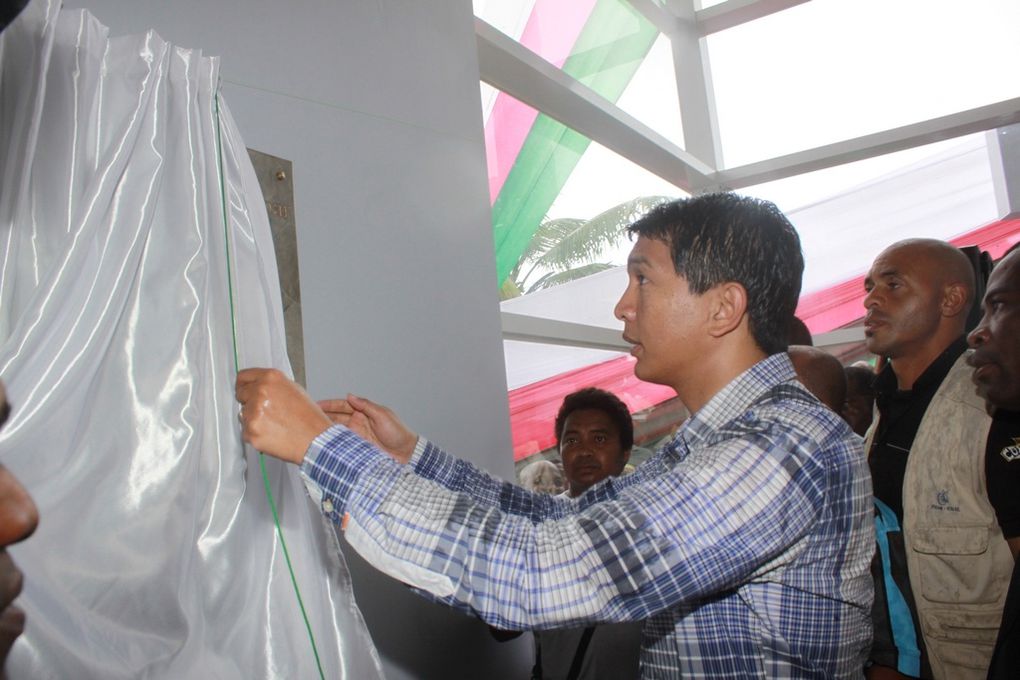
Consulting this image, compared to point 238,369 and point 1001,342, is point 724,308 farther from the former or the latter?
point 1001,342

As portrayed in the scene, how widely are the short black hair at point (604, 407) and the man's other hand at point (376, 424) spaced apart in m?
1.09

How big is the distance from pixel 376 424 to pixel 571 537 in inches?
19.5

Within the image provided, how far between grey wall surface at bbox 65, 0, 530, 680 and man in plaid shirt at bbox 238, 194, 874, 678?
0.27 metres

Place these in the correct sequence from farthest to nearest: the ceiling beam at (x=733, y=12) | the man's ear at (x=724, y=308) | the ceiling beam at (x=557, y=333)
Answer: the ceiling beam at (x=733, y=12) < the ceiling beam at (x=557, y=333) < the man's ear at (x=724, y=308)

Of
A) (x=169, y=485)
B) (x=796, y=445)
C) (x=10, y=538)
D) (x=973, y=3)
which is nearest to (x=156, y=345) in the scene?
(x=169, y=485)

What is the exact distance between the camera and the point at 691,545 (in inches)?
33.1

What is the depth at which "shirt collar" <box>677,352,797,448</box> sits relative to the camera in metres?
1.09

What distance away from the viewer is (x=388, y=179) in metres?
1.59

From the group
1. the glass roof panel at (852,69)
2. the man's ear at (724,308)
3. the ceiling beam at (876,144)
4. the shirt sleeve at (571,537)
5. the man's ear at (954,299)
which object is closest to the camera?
the shirt sleeve at (571,537)

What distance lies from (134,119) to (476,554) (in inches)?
27.0

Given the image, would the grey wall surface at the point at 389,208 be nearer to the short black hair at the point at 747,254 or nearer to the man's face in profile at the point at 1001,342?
the short black hair at the point at 747,254

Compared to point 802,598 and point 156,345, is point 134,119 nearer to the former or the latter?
point 156,345

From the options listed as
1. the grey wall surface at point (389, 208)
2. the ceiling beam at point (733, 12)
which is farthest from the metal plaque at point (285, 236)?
the ceiling beam at point (733, 12)

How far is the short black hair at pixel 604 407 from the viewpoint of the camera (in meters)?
2.30
